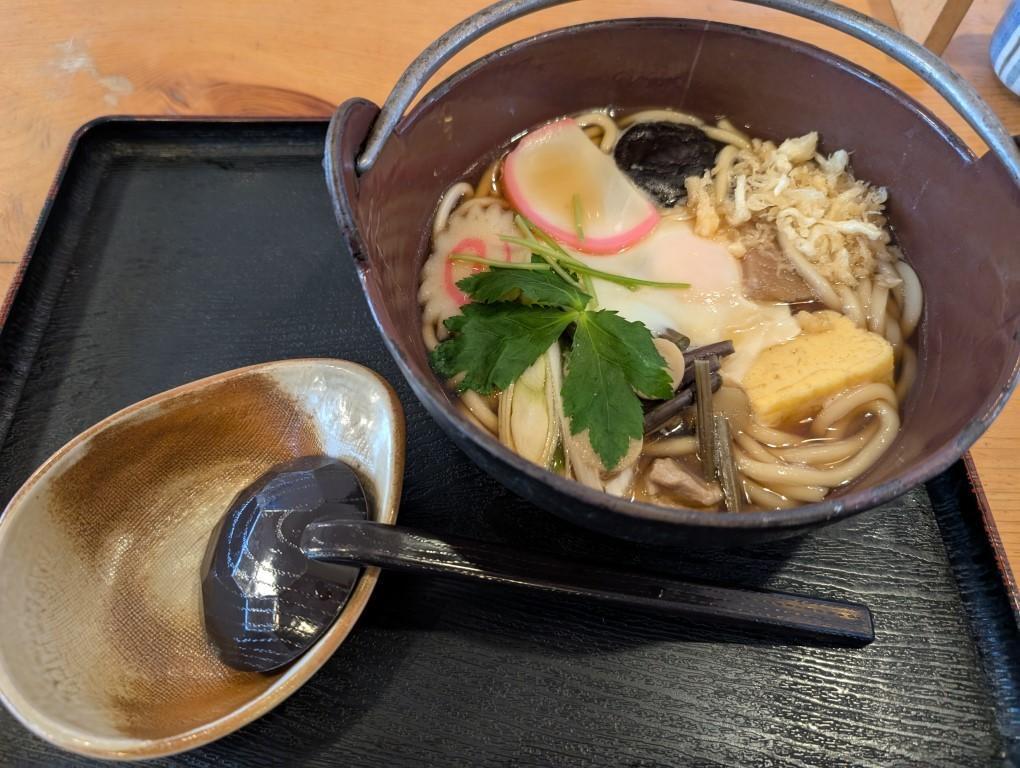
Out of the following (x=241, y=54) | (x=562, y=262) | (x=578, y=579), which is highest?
(x=562, y=262)

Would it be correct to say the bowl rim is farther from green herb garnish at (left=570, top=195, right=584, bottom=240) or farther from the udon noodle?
green herb garnish at (left=570, top=195, right=584, bottom=240)

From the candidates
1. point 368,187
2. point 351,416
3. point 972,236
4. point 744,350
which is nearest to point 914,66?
point 972,236

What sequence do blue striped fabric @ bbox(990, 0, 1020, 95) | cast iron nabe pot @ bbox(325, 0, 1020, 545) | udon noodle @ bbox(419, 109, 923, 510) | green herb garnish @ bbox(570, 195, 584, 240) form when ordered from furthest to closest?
blue striped fabric @ bbox(990, 0, 1020, 95), green herb garnish @ bbox(570, 195, 584, 240), udon noodle @ bbox(419, 109, 923, 510), cast iron nabe pot @ bbox(325, 0, 1020, 545)

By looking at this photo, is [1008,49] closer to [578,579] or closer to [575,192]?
[575,192]

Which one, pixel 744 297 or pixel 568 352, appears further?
pixel 744 297

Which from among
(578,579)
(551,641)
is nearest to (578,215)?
(578,579)

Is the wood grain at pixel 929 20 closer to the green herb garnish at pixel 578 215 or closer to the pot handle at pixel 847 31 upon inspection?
the pot handle at pixel 847 31

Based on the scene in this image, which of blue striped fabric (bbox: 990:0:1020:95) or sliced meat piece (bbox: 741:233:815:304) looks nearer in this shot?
sliced meat piece (bbox: 741:233:815:304)

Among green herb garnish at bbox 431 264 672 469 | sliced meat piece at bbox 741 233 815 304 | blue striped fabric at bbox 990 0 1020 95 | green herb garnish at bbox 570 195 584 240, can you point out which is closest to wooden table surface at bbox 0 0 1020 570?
blue striped fabric at bbox 990 0 1020 95
